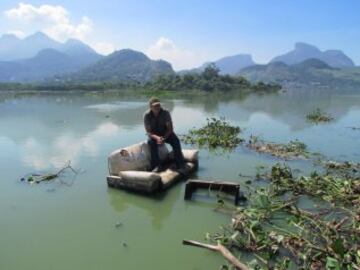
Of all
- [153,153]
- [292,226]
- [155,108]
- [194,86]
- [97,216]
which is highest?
[155,108]

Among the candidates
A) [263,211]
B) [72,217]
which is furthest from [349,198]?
[72,217]

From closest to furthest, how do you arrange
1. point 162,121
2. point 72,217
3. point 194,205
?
point 72,217
point 194,205
point 162,121

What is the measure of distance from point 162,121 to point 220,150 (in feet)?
14.0

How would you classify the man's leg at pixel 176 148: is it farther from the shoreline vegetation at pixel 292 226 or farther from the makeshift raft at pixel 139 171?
the shoreline vegetation at pixel 292 226

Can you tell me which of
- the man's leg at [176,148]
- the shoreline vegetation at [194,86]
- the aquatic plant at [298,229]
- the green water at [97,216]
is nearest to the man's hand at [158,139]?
the man's leg at [176,148]

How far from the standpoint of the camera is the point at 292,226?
6.42 metres

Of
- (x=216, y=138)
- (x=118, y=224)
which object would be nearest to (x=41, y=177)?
(x=118, y=224)

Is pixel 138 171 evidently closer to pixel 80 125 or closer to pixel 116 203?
pixel 116 203

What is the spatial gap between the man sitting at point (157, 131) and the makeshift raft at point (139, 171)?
220 mm

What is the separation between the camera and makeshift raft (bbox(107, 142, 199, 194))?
26.9 feet

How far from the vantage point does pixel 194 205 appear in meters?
7.77

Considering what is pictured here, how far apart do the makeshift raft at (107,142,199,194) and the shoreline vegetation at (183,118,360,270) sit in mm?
1465

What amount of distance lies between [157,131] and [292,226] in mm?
4180

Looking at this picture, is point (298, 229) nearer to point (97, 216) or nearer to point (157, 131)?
point (97, 216)
